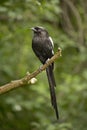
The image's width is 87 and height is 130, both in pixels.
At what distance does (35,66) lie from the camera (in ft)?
21.0

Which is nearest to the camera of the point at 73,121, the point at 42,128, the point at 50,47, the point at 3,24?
the point at 50,47

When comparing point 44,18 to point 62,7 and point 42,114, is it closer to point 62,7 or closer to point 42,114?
point 62,7

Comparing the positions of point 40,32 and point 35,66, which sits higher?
point 40,32

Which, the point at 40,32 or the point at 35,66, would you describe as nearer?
the point at 40,32

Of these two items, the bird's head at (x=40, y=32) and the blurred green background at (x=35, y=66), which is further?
the blurred green background at (x=35, y=66)

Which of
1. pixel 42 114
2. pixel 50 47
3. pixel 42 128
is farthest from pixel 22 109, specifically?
pixel 50 47

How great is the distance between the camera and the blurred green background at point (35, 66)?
5445 millimetres

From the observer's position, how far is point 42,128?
5.16 metres

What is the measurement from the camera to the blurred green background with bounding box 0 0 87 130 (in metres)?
5.45

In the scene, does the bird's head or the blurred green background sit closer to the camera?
the bird's head

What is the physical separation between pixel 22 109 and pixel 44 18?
133 centimetres

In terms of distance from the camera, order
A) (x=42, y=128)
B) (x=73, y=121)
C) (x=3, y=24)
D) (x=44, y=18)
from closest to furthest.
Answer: (x=42, y=128), (x=73, y=121), (x=3, y=24), (x=44, y=18)

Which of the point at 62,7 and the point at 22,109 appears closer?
the point at 22,109

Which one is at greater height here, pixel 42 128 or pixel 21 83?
pixel 21 83
